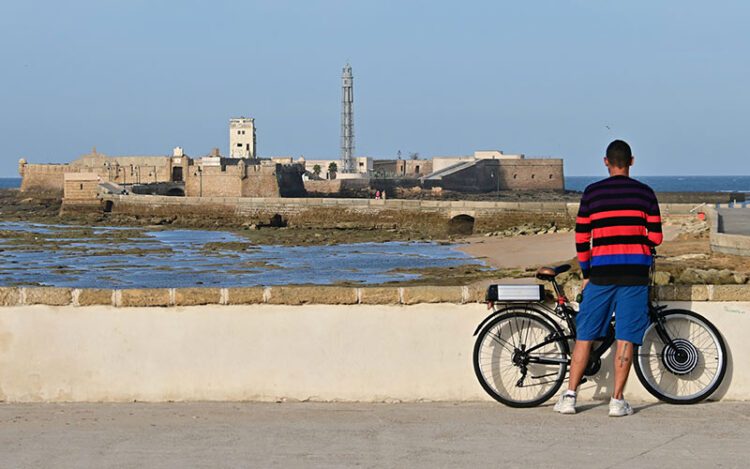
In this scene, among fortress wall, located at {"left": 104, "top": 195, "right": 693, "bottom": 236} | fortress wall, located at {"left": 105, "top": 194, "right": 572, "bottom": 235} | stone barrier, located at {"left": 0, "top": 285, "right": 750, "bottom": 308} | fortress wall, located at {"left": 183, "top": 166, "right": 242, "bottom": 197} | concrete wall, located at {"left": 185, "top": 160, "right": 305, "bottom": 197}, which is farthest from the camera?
fortress wall, located at {"left": 183, "top": 166, "right": 242, "bottom": 197}

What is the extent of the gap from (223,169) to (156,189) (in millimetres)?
6891

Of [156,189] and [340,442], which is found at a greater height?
[156,189]

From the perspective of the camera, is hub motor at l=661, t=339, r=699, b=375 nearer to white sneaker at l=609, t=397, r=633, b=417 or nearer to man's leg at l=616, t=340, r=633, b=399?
man's leg at l=616, t=340, r=633, b=399

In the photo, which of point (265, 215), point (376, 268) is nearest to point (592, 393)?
point (376, 268)

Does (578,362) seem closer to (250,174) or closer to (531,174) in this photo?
(250,174)

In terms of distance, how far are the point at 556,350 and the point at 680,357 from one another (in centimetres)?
66

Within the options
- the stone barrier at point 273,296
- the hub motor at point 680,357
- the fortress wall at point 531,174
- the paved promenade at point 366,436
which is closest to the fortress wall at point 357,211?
the stone barrier at point 273,296

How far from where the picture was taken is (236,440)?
16.6ft

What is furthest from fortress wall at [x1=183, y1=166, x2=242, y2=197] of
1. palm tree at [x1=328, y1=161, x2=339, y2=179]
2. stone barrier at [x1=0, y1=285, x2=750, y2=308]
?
stone barrier at [x1=0, y1=285, x2=750, y2=308]

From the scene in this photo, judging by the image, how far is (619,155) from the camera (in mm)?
5625

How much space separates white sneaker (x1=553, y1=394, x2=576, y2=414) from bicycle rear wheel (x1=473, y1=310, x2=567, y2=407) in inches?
6.9

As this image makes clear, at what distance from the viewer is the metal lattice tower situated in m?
101

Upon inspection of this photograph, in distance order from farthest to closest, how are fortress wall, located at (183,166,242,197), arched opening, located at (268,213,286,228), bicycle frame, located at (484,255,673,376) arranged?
fortress wall, located at (183,166,242,197) < arched opening, located at (268,213,286,228) < bicycle frame, located at (484,255,673,376)

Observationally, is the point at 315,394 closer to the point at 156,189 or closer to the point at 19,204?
the point at 156,189
